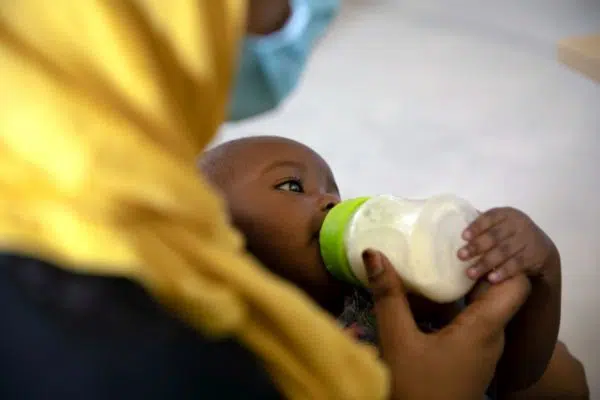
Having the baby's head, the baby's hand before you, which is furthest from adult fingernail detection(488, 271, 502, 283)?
the baby's head

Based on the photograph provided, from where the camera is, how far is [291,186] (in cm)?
72

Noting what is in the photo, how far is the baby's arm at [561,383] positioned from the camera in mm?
730

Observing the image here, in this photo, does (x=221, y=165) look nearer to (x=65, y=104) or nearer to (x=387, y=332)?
(x=387, y=332)

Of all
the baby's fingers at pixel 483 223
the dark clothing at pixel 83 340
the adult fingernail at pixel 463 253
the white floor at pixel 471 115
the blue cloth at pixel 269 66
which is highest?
the white floor at pixel 471 115

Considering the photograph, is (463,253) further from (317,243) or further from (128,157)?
(128,157)

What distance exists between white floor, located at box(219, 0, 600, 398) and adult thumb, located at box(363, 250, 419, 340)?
1.39ft

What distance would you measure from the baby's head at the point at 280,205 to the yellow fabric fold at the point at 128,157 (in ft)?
1.12

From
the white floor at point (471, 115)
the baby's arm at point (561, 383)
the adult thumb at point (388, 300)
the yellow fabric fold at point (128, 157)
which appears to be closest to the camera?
the yellow fabric fold at point (128, 157)

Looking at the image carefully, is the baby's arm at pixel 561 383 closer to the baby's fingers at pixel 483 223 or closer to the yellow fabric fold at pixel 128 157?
the baby's fingers at pixel 483 223

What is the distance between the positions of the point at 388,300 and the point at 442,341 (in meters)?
0.05

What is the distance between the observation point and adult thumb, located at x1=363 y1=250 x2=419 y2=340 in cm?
52

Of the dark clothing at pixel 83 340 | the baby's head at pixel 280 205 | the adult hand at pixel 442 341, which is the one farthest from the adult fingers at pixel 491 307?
the dark clothing at pixel 83 340

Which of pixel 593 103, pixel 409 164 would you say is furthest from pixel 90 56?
pixel 593 103

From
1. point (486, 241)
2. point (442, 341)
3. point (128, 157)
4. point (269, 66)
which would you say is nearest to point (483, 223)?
point (486, 241)
